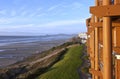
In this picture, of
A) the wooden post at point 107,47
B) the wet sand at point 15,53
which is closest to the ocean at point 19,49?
the wet sand at point 15,53

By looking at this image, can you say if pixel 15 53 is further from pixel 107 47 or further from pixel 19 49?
pixel 107 47

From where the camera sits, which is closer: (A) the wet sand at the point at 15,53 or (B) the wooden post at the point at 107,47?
(B) the wooden post at the point at 107,47

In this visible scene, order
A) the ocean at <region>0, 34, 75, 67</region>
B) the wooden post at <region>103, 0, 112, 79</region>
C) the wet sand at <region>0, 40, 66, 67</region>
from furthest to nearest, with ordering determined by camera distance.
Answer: the ocean at <region>0, 34, 75, 67</region>
the wet sand at <region>0, 40, 66, 67</region>
the wooden post at <region>103, 0, 112, 79</region>

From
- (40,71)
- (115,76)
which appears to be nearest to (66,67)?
(40,71)

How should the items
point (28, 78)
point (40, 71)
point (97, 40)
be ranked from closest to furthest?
1. point (97, 40)
2. point (28, 78)
3. point (40, 71)

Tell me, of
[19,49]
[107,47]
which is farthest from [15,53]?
[107,47]

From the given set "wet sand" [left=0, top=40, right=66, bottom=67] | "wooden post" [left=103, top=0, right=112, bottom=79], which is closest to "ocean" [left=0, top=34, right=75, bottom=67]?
"wet sand" [left=0, top=40, right=66, bottom=67]

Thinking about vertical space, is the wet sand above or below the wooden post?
below

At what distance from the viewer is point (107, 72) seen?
4258 mm

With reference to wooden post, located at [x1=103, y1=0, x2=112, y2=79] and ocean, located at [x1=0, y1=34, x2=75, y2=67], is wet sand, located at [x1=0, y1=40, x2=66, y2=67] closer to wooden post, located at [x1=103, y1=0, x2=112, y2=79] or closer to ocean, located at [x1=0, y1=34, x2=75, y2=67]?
Answer: ocean, located at [x1=0, y1=34, x2=75, y2=67]

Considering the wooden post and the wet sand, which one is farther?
the wet sand

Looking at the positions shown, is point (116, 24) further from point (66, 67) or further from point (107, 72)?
point (66, 67)

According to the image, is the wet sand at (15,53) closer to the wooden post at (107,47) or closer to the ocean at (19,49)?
the ocean at (19,49)

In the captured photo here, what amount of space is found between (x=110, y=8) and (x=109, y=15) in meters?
0.09
